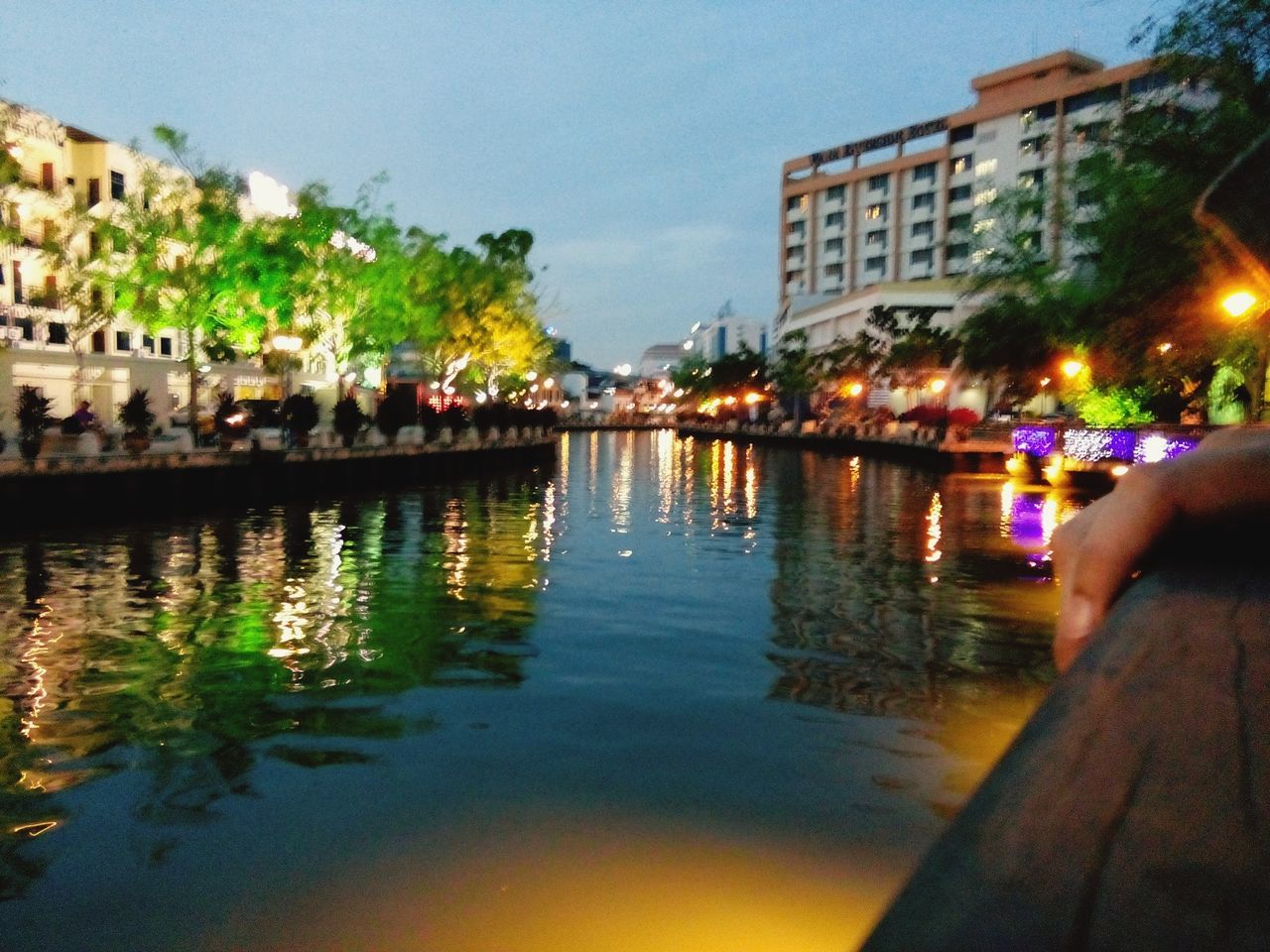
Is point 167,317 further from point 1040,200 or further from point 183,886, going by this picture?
point 183,886

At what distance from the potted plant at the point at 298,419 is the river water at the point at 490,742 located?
47.2 feet

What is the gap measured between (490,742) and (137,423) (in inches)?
749

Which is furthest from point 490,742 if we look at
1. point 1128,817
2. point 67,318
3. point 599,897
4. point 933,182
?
point 933,182

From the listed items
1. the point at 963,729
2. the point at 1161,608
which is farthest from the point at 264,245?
the point at 1161,608

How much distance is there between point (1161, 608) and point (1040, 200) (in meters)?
32.1

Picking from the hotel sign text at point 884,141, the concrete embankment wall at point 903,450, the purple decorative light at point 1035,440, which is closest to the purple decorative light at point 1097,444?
the purple decorative light at point 1035,440

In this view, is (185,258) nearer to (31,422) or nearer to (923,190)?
(31,422)

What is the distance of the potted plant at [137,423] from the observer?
22.5 metres

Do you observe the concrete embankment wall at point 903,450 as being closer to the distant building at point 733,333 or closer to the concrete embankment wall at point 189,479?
the concrete embankment wall at point 189,479

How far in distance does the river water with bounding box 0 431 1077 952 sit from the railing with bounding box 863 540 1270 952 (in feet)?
11.5

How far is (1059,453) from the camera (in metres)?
27.6

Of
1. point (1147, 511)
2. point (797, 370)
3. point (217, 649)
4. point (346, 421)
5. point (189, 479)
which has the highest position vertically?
point (797, 370)

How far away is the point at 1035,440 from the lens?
30328 millimetres

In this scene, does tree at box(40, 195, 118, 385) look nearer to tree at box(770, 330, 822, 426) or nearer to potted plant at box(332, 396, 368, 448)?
potted plant at box(332, 396, 368, 448)
